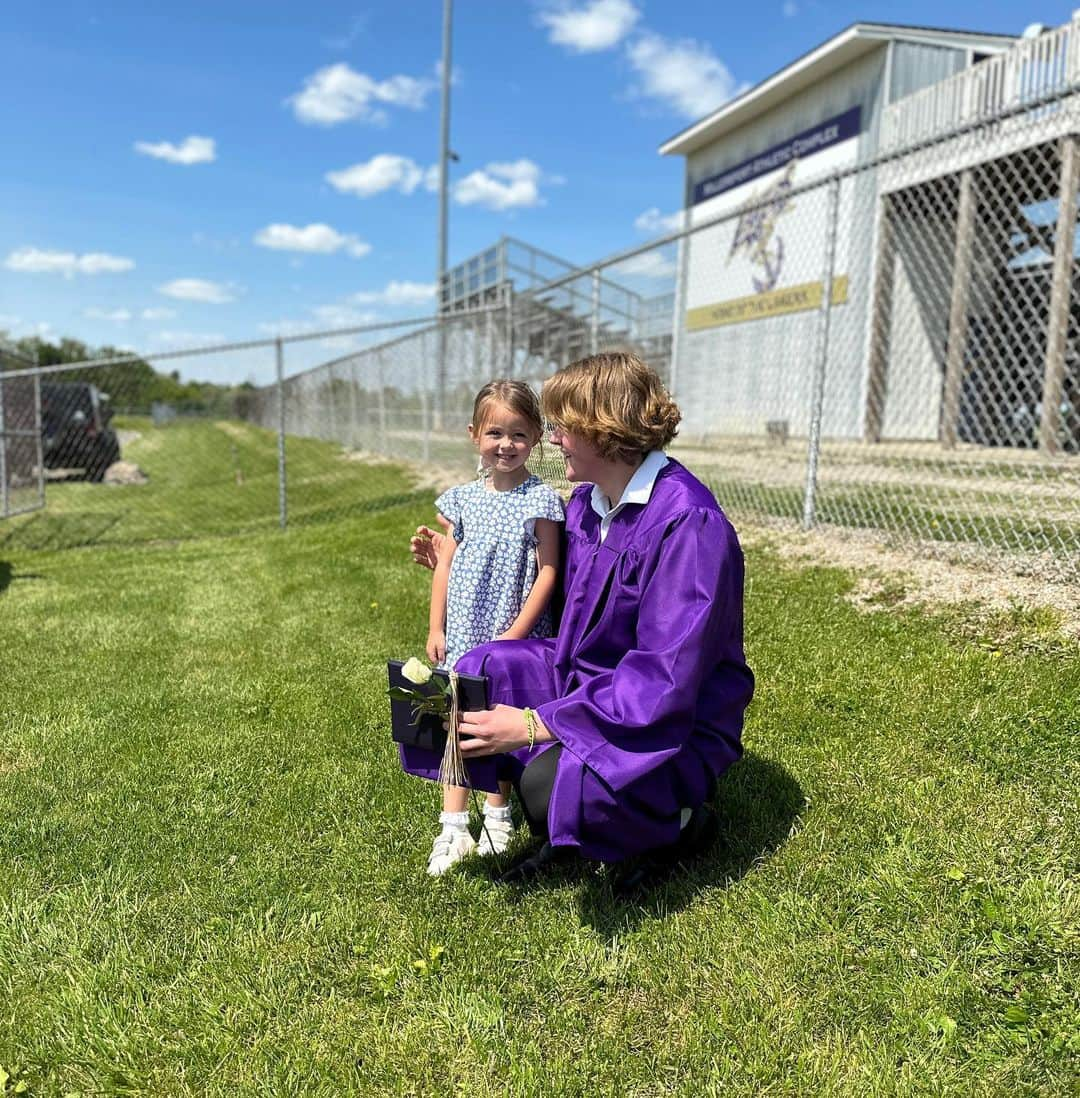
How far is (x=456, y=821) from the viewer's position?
8.39ft

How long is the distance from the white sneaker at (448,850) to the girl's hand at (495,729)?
606 millimetres

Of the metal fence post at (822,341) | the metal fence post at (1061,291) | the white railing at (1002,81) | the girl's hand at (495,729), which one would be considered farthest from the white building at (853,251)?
the girl's hand at (495,729)

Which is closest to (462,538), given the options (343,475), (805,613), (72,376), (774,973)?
(774,973)

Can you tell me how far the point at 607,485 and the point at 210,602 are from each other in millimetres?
4506

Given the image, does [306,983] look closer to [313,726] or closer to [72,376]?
[313,726]

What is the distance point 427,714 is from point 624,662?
1.63 ft

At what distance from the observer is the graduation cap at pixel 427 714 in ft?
6.69

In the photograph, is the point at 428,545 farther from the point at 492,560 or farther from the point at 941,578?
the point at 941,578

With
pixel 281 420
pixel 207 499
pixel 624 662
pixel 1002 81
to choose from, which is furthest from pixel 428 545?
pixel 1002 81

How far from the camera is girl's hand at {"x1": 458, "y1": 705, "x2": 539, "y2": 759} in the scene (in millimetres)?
2025

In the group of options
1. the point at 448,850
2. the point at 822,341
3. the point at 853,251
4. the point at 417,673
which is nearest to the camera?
the point at 417,673

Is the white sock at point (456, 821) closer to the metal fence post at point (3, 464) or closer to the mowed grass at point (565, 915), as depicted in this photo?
the mowed grass at point (565, 915)

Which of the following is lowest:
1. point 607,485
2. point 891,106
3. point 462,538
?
point 462,538

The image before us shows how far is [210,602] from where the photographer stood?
5.99 metres
